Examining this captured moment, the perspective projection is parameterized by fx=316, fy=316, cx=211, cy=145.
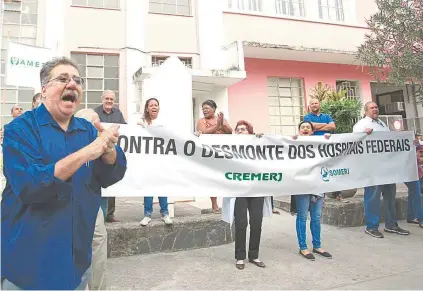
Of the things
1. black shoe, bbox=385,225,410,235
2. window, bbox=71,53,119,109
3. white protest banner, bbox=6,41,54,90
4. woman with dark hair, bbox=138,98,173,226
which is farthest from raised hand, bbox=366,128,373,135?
window, bbox=71,53,119,109

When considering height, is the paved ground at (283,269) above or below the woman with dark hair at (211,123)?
below

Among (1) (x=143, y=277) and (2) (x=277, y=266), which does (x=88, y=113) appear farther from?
(2) (x=277, y=266)

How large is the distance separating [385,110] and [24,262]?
54.7ft

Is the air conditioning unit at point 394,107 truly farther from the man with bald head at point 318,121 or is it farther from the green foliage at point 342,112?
the man with bald head at point 318,121

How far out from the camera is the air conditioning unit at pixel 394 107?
1413 cm

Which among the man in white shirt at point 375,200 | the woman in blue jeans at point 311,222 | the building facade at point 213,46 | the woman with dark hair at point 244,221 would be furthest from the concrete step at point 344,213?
the building facade at point 213,46

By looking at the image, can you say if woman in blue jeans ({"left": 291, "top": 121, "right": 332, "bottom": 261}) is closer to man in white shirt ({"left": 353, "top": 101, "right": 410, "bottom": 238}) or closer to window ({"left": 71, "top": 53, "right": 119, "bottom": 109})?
man in white shirt ({"left": 353, "top": 101, "right": 410, "bottom": 238})

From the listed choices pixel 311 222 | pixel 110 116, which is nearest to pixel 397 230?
pixel 311 222

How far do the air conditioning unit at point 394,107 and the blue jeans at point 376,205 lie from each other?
10145mm

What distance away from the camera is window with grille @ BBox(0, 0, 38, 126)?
8.95 m

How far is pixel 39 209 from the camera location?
154 centimetres

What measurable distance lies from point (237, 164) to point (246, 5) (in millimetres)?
8820

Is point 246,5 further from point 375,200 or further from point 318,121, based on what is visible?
point 375,200

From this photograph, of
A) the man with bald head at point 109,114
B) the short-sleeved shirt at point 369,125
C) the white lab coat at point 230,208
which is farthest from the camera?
Result: the short-sleeved shirt at point 369,125
